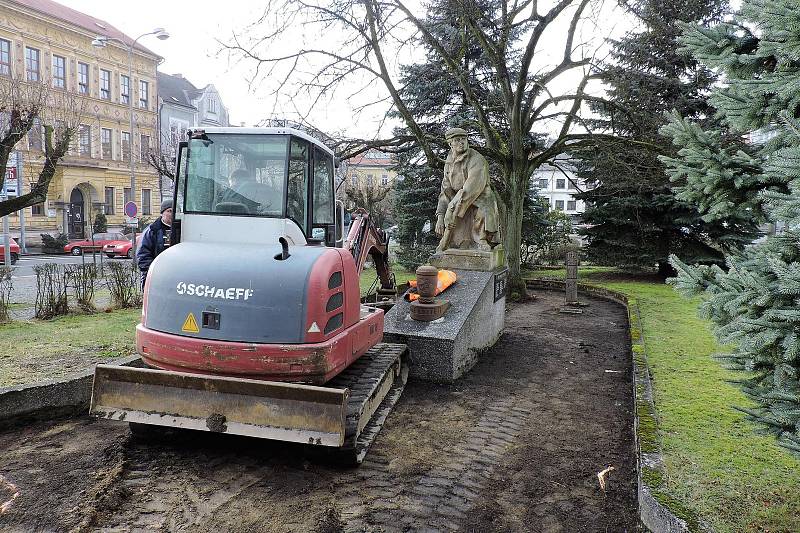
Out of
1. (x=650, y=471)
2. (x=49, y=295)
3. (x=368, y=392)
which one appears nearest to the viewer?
(x=650, y=471)

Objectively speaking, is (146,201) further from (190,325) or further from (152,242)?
(190,325)

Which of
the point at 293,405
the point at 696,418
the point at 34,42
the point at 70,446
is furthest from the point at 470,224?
the point at 34,42

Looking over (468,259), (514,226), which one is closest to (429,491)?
(468,259)

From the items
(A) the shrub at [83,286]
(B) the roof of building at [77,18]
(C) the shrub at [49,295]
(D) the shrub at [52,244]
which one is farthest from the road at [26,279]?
(B) the roof of building at [77,18]

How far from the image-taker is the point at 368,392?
17.5ft

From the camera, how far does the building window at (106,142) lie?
4081 cm

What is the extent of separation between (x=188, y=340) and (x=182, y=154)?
6.09 feet

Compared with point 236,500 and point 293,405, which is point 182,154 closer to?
point 293,405

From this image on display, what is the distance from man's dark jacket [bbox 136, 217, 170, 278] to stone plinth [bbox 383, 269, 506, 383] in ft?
10.2

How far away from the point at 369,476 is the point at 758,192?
3.40m

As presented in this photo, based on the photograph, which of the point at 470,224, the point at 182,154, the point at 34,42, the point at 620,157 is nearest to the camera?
the point at 182,154

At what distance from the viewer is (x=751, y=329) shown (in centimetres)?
303

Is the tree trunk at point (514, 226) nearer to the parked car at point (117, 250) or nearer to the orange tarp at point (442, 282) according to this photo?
the orange tarp at point (442, 282)

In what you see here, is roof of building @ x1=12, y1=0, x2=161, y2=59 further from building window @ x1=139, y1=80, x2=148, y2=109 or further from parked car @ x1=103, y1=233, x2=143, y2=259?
parked car @ x1=103, y1=233, x2=143, y2=259
